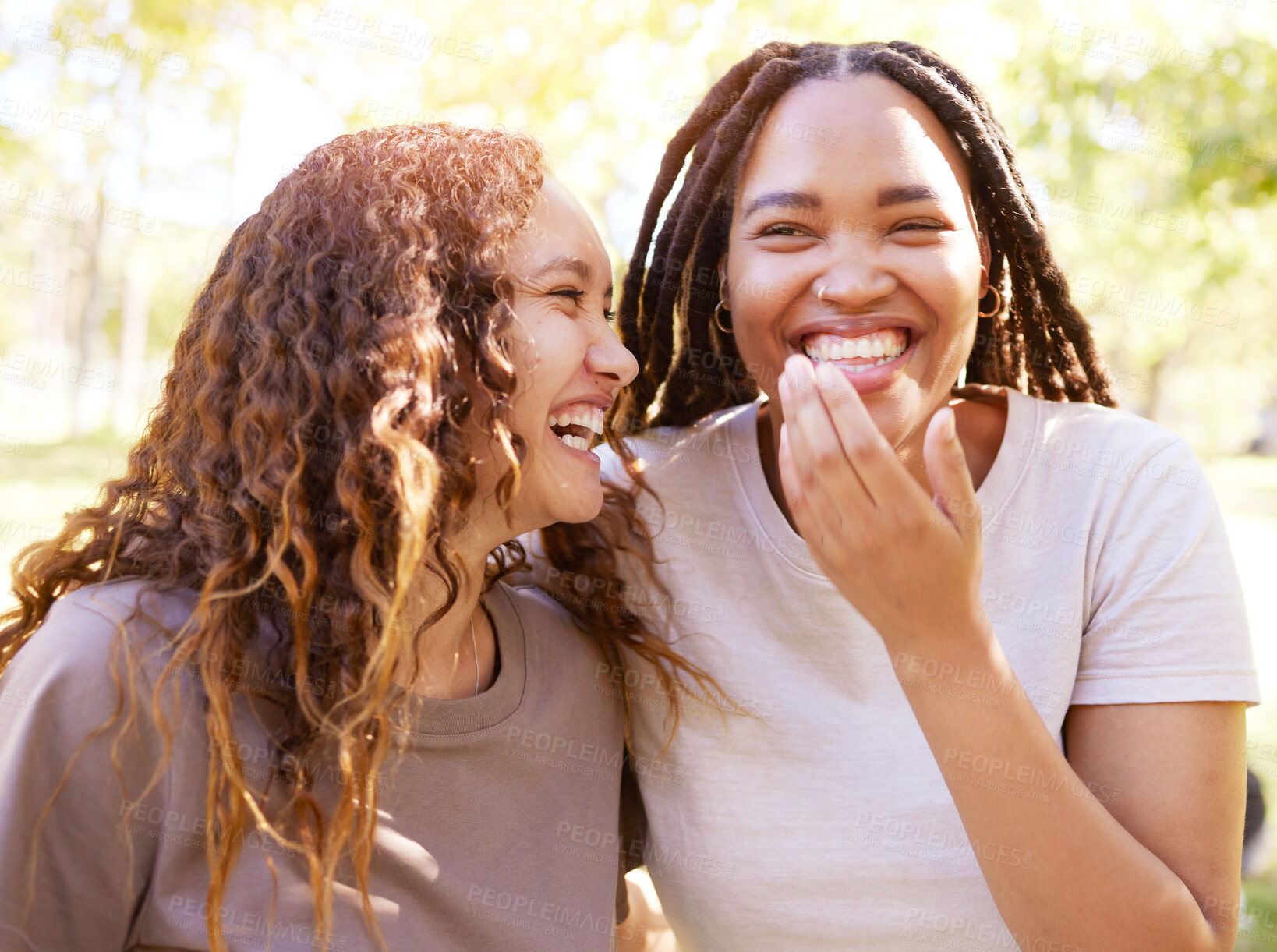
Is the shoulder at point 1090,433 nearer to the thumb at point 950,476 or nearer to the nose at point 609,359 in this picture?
the thumb at point 950,476

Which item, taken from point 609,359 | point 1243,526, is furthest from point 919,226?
point 1243,526

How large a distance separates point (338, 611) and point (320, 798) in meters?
0.34

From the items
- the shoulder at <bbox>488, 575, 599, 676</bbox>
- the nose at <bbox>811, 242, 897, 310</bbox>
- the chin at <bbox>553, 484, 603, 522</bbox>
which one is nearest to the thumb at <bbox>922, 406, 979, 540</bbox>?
the nose at <bbox>811, 242, 897, 310</bbox>

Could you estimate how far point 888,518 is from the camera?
168cm

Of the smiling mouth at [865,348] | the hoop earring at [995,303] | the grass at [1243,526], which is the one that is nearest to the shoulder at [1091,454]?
the hoop earring at [995,303]

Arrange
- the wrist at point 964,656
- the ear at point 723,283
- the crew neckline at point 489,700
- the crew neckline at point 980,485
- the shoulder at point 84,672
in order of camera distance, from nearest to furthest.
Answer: the shoulder at point 84,672 → the wrist at point 964,656 → the crew neckline at point 489,700 → the crew neckline at point 980,485 → the ear at point 723,283

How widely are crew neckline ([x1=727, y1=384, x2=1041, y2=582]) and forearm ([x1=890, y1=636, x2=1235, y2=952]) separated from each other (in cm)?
51

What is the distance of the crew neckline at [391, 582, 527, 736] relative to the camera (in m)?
1.94

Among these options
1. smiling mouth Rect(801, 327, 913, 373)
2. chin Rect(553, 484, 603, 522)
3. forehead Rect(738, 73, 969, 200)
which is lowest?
chin Rect(553, 484, 603, 522)

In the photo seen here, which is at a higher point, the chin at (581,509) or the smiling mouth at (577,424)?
the smiling mouth at (577,424)

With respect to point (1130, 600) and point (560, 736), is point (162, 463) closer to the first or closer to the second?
point (560, 736)

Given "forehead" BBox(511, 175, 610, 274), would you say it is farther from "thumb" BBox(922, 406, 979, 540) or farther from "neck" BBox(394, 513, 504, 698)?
"thumb" BBox(922, 406, 979, 540)

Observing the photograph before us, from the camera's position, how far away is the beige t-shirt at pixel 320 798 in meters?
1.61

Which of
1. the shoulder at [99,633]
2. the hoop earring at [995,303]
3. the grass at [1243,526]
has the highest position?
the hoop earring at [995,303]
